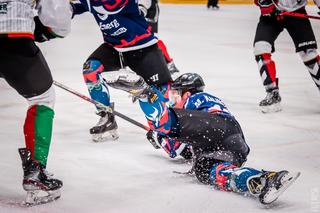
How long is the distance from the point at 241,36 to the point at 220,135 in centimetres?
649

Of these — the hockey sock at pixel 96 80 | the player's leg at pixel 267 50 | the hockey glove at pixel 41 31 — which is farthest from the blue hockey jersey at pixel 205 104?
the player's leg at pixel 267 50

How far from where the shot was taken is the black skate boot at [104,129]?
4.24m

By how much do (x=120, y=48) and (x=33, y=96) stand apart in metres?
1.35

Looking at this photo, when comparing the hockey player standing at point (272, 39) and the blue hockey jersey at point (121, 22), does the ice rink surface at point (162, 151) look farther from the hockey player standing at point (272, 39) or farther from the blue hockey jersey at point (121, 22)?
the blue hockey jersey at point (121, 22)

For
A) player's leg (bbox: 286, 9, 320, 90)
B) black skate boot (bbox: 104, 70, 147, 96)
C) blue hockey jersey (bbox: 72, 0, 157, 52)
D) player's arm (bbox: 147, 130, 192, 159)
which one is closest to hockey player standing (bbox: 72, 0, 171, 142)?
blue hockey jersey (bbox: 72, 0, 157, 52)

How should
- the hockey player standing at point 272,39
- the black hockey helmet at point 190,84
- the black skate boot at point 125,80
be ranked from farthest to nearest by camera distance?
the hockey player standing at point 272,39 → the black hockey helmet at point 190,84 → the black skate boot at point 125,80

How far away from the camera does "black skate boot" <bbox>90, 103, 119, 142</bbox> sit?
4.24 meters

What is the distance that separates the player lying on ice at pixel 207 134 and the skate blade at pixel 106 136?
1.02m

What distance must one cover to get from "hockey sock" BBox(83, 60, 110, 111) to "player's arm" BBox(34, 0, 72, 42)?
3.74ft

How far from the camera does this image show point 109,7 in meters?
3.98

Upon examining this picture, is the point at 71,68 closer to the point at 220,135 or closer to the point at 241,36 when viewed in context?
the point at 241,36

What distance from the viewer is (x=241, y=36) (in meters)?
9.56

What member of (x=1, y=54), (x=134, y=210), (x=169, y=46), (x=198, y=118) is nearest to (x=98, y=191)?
(x=134, y=210)

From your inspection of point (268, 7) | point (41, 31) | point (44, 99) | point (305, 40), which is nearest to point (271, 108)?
point (305, 40)
